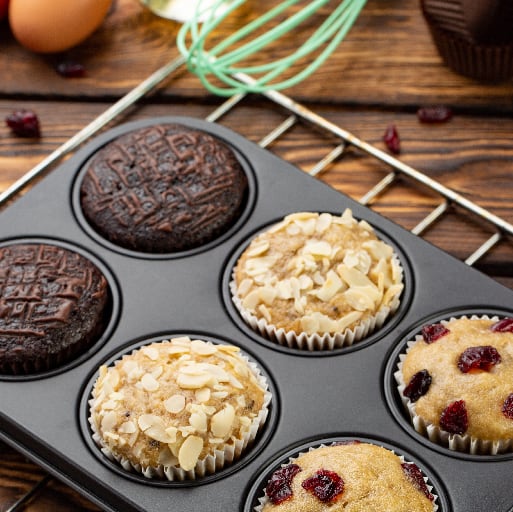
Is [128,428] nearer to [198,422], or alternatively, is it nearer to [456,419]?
[198,422]

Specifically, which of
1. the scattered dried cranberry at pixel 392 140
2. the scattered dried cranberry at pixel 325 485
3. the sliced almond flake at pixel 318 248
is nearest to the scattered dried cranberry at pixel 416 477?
the scattered dried cranberry at pixel 325 485

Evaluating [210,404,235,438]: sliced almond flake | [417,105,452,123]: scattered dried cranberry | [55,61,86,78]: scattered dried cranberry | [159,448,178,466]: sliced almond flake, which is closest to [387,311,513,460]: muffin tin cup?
[210,404,235,438]: sliced almond flake

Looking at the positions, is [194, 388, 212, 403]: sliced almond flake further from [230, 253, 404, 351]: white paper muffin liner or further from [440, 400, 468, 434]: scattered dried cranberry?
[440, 400, 468, 434]: scattered dried cranberry

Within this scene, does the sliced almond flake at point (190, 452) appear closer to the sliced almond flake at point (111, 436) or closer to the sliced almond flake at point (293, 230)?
the sliced almond flake at point (111, 436)

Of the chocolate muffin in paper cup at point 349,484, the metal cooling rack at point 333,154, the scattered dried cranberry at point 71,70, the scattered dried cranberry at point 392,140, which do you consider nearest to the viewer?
the chocolate muffin in paper cup at point 349,484

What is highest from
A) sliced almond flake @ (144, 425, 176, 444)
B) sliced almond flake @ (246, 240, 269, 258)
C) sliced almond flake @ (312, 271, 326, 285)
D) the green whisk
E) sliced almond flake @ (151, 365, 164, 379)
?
the green whisk

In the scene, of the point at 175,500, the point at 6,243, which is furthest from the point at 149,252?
the point at 175,500

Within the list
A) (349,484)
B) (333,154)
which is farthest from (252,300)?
(333,154)
